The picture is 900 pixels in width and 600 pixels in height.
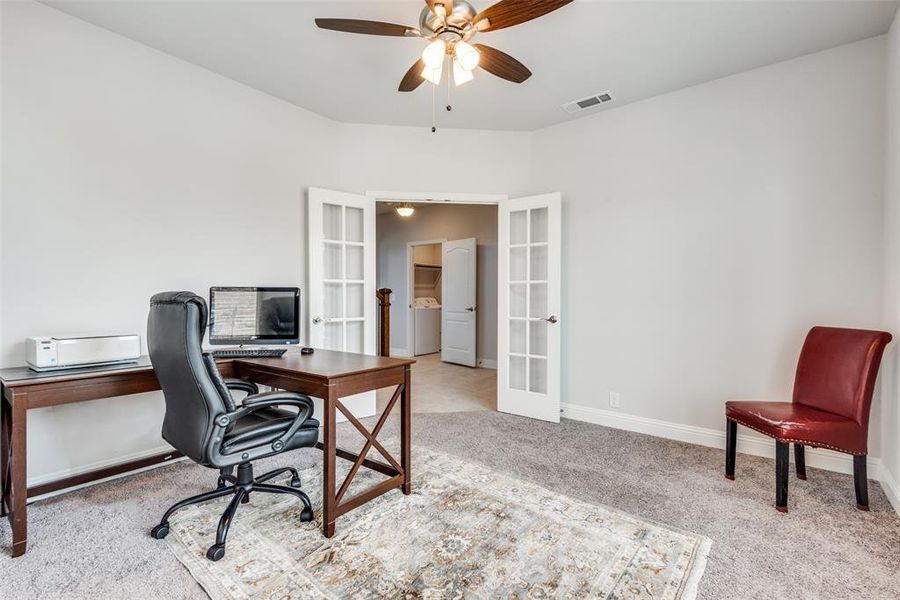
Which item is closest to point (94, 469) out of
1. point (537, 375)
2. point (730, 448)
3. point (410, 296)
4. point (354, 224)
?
point (354, 224)

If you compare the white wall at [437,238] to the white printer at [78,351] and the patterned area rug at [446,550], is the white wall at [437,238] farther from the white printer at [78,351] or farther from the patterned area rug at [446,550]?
the white printer at [78,351]

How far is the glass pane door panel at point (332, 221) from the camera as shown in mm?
3717

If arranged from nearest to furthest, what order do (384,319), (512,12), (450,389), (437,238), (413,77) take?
1. (512,12)
2. (413,77)
3. (450,389)
4. (384,319)
5. (437,238)

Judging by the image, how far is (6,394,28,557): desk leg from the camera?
1786mm

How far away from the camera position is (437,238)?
718cm

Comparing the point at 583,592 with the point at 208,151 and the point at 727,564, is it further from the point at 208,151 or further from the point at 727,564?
the point at 208,151

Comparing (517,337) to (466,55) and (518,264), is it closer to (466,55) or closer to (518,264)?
(518,264)

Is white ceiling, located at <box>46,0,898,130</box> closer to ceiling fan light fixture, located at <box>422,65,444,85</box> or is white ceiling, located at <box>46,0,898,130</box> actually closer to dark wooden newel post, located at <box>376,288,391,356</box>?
ceiling fan light fixture, located at <box>422,65,444,85</box>

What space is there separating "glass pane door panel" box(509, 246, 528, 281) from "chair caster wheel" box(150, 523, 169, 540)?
309 centimetres

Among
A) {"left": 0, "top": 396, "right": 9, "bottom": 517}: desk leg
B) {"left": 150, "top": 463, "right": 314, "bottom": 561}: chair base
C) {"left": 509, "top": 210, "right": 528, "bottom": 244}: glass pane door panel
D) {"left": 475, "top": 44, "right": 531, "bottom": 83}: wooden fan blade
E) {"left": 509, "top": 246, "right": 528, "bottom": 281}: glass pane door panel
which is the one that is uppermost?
{"left": 475, "top": 44, "right": 531, "bottom": 83}: wooden fan blade

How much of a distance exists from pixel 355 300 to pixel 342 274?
0.91ft

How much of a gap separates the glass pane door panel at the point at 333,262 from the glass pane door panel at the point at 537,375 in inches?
76.6

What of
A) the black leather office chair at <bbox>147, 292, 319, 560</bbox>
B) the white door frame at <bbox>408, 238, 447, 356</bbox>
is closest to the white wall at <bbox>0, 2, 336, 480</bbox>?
the black leather office chair at <bbox>147, 292, 319, 560</bbox>

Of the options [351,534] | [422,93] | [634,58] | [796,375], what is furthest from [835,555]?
[422,93]
